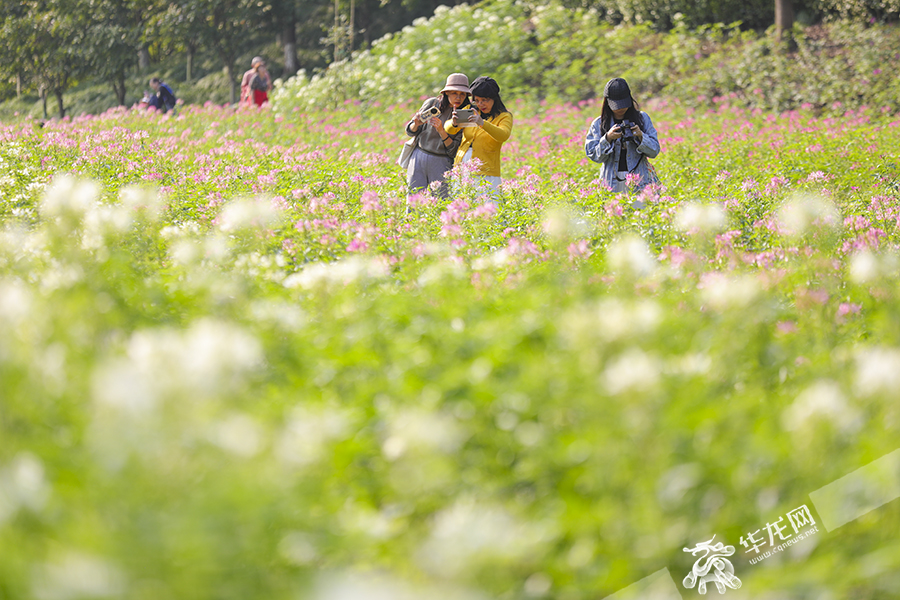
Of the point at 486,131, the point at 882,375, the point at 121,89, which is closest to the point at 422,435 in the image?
the point at 882,375

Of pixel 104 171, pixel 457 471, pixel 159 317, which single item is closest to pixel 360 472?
pixel 457 471

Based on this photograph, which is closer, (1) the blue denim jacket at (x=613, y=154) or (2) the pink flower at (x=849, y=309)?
(2) the pink flower at (x=849, y=309)

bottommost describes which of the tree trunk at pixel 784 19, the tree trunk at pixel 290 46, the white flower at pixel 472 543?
the white flower at pixel 472 543

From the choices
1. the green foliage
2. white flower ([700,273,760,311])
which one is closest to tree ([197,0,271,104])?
the green foliage

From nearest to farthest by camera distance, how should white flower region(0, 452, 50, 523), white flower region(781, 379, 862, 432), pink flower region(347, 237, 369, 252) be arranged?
white flower region(0, 452, 50, 523)
white flower region(781, 379, 862, 432)
pink flower region(347, 237, 369, 252)

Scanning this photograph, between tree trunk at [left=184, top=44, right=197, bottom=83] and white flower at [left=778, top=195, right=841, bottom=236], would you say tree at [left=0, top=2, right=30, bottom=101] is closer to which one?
tree trunk at [left=184, top=44, right=197, bottom=83]

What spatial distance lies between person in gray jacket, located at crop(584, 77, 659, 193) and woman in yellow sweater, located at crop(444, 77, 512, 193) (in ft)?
2.32

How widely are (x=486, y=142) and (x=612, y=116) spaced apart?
3.15 ft

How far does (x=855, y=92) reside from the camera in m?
12.9

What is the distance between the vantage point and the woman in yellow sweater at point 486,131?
5574mm

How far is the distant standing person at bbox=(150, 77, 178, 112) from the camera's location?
1648cm

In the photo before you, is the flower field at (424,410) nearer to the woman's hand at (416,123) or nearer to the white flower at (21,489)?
the white flower at (21,489)

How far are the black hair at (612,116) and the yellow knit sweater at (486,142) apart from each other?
70 centimetres

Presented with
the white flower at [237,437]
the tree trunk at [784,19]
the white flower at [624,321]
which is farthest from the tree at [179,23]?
the white flower at [237,437]
